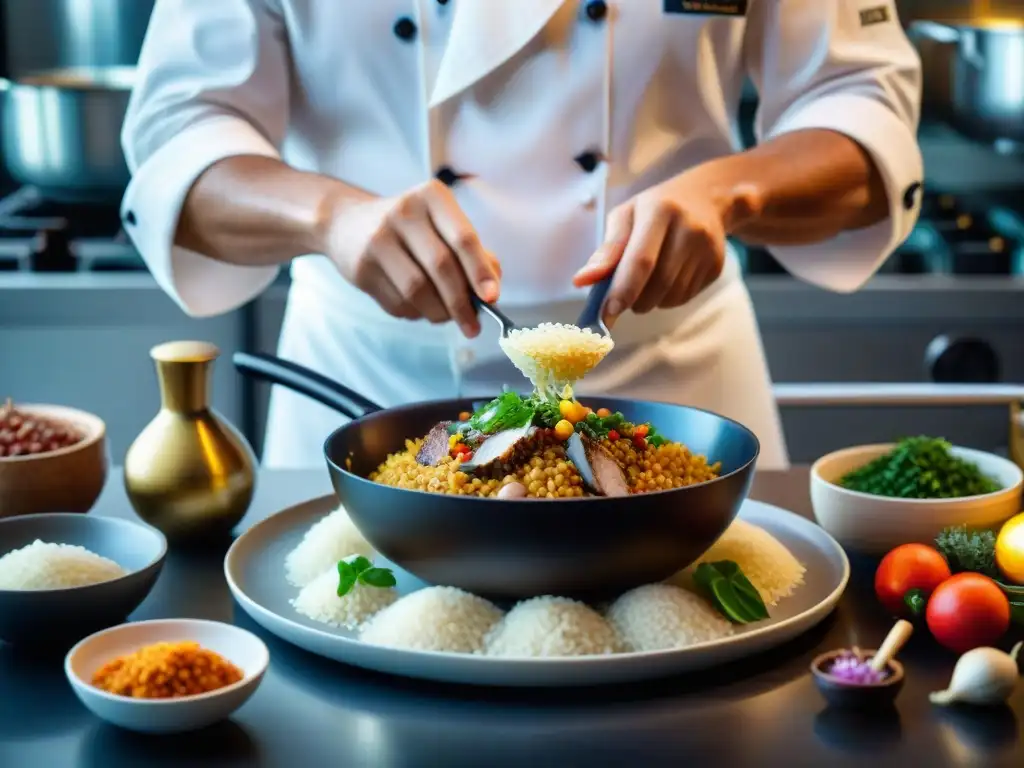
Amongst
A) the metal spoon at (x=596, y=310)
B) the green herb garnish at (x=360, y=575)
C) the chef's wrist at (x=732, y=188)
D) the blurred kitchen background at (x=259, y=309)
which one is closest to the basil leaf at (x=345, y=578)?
the green herb garnish at (x=360, y=575)

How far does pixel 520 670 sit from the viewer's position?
992 millimetres

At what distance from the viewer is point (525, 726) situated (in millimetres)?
966

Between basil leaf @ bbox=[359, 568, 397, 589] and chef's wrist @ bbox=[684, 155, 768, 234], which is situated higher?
chef's wrist @ bbox=[684, 155, 768, 234]

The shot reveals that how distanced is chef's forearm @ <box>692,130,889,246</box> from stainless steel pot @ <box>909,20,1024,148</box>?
37.1 inches

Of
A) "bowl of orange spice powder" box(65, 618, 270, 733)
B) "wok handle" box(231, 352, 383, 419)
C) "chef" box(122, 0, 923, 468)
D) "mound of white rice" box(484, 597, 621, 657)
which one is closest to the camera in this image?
"bowl of orange spice powder" box(65, 618, 270, 733)

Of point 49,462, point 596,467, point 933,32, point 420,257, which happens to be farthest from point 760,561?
point 933,32

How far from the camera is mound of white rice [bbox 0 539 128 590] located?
109 centimetres

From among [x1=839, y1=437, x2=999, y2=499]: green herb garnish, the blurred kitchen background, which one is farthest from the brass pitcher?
the blurred kitchen background

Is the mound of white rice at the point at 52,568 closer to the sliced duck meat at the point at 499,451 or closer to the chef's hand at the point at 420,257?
the sliced duck meat at the point at 499,451

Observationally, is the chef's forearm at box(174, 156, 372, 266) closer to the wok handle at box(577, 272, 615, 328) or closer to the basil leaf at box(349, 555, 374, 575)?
the wok handle at box(577, 272, 615, 328)

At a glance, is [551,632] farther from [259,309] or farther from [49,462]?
[259,309]

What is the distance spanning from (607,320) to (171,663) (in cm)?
60

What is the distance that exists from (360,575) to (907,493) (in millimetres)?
552

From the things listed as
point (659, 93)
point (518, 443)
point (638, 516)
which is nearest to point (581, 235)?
point (659, 93)
